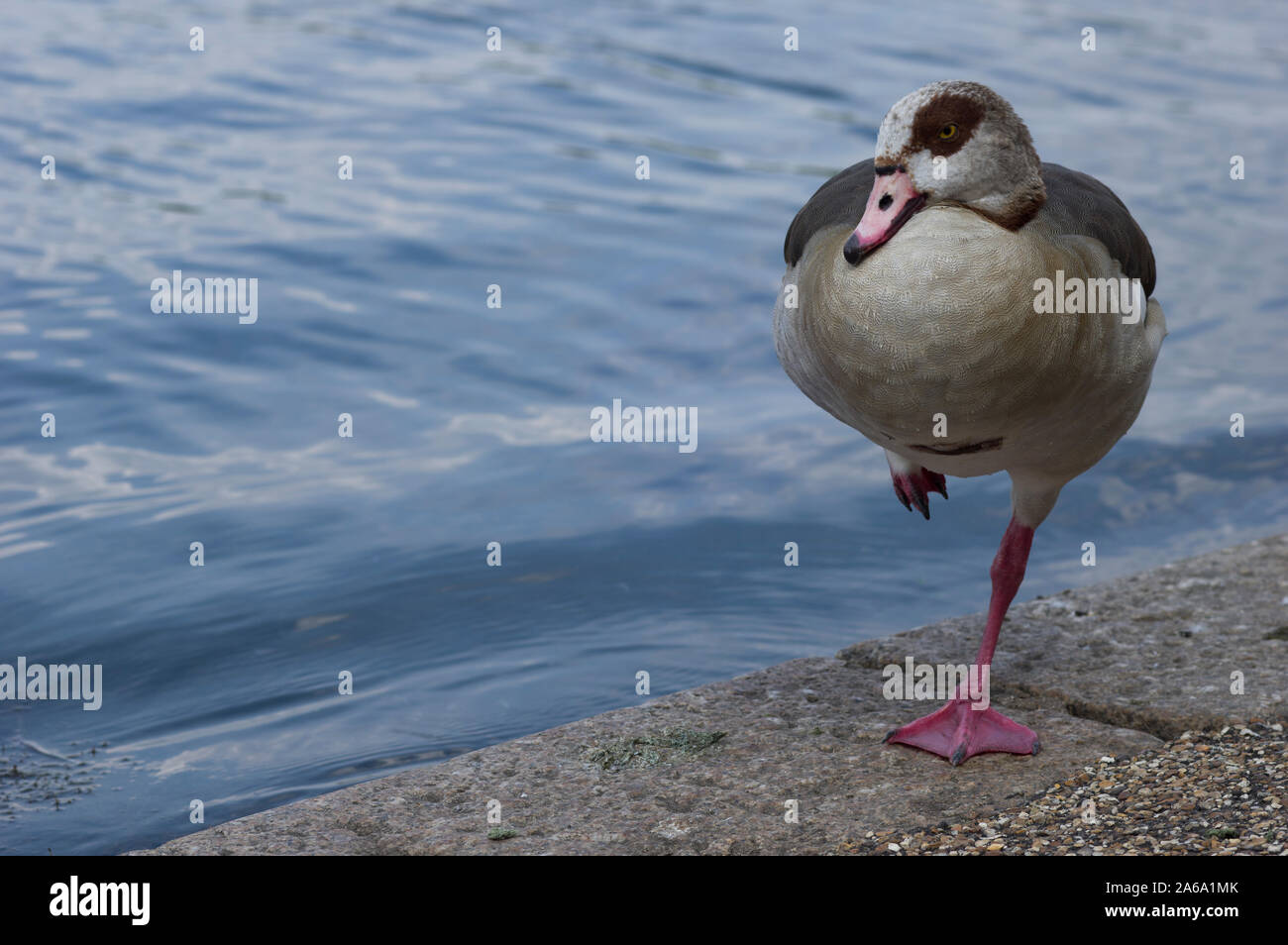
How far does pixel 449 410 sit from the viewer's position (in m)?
9.07

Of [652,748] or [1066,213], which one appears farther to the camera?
[652,748]

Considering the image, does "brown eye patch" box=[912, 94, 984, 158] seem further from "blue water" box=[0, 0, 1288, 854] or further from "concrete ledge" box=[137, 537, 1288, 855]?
"blue water" box=[0, 0, 1288, 854]

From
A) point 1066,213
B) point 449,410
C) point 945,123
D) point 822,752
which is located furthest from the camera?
point 449,410

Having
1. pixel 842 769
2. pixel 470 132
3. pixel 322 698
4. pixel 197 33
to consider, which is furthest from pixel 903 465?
pixel 197 33

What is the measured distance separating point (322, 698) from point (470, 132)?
9284mm

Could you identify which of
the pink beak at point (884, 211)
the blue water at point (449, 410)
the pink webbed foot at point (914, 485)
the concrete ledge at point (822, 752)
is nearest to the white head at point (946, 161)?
the pink beak at point (884, 211)

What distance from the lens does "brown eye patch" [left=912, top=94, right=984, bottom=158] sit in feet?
12.5

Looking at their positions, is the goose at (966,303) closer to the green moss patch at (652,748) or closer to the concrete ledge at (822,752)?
the concrete ledge at (822,752)

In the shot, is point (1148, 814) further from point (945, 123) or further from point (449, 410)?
point (449, 410)

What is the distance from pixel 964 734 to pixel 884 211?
1.61 meters

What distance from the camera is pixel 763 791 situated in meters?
4.28

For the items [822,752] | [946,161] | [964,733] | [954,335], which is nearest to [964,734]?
[964,733]

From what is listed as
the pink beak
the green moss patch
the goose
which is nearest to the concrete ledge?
the green moss patch
